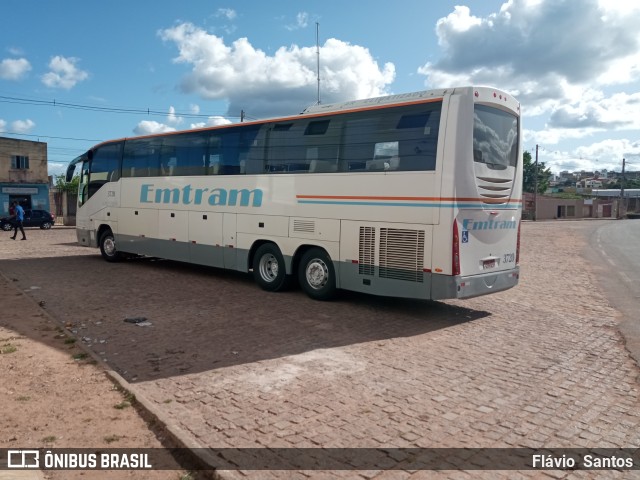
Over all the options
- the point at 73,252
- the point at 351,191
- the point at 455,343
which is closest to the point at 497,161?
the point at 351,191

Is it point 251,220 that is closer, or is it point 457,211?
point 457,211

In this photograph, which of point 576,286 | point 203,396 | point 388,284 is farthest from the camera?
point 576,286

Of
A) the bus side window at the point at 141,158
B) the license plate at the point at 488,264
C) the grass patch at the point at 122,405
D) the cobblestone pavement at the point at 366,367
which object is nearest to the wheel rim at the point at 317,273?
the cobblestone pavement at the point at 366,367

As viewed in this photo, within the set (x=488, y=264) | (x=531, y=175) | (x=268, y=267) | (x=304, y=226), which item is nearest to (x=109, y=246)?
(x=268, y=267)

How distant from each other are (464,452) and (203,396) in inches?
99.5

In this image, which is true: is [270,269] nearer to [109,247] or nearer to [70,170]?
[109,247]

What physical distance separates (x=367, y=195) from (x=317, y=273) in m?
2.00

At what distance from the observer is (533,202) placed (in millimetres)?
68438

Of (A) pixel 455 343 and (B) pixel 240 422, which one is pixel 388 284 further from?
(B) pixel 240 422

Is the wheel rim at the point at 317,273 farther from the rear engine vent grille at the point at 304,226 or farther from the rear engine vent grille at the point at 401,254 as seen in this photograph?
the rear engine vent grille at the point at 401,254

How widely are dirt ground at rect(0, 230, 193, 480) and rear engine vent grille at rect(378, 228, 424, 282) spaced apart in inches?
185

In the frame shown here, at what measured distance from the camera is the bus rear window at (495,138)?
800 centimetres

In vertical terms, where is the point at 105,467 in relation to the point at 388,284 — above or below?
below

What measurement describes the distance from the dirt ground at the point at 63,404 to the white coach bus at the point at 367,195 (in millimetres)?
4573
